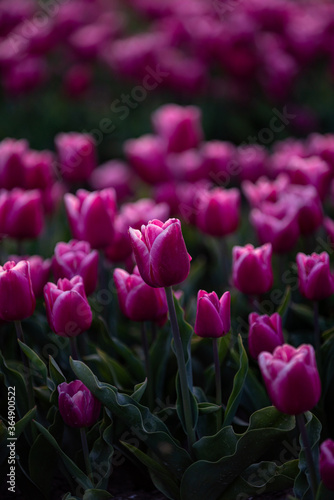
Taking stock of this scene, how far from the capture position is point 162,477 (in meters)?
1.64

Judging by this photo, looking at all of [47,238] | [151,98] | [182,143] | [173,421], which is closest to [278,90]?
[151,98]

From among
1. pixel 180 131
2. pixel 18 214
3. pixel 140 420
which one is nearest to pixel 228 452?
pixel 140 420

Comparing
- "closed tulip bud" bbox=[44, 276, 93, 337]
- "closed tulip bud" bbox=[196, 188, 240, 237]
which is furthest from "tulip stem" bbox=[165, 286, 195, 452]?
"closed tulip bud" bbox=[196, 188, 240, 237]

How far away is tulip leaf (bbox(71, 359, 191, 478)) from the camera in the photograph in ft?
5.08

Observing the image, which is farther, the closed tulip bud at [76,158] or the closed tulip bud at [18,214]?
the closed tulip bud at [76,158]

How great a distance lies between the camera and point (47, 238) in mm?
3074

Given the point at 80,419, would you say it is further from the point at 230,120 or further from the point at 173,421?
the point at 230,120

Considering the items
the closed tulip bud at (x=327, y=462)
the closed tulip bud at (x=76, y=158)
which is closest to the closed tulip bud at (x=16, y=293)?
the closed tulip bud at (x=327, y=462)

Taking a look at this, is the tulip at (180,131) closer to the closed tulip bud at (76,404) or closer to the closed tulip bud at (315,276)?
the closed tulip bud at (315,276)

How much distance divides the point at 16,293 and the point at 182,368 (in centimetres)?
44

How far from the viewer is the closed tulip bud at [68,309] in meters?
1.65

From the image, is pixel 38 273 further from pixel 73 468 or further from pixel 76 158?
pixel 76 158

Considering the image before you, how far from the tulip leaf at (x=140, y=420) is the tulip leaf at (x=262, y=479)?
0.13m

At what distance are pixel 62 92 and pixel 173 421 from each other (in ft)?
15.0
